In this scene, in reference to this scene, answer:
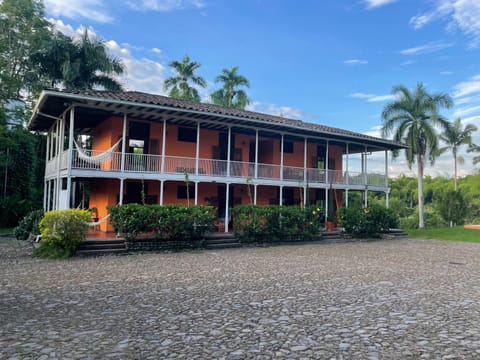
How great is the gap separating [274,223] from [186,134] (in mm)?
6664

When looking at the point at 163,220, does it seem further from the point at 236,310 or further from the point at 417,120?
the point at 417,120

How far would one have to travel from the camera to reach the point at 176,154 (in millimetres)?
18281

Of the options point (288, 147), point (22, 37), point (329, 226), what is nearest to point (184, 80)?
point (22, 37)

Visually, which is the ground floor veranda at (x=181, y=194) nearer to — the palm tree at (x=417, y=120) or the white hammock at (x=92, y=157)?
the white hammock at (x=92, y=157)

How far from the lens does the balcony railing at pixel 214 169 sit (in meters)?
15.2

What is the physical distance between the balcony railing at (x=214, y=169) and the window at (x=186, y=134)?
1.37m

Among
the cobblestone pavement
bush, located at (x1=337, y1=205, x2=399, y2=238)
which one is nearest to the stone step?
the cobblestone pavement

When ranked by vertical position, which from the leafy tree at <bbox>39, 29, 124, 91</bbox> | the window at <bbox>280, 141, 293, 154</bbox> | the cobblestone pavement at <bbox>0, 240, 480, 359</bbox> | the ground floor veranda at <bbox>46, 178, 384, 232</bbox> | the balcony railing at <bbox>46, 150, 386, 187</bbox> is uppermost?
the leafy tree at <bbox>39, 29, 124, 91</bbox>

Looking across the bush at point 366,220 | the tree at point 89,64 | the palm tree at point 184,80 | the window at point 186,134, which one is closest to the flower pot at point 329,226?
the bush at point 366,220

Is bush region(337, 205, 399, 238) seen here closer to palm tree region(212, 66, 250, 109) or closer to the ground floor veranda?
the ground floor veranda

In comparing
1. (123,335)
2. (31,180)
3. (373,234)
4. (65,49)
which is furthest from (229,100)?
(123,335)

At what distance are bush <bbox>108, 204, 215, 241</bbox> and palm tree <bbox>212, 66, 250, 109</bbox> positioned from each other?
84.9ft

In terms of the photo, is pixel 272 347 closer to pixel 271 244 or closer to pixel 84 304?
pixel 84 304

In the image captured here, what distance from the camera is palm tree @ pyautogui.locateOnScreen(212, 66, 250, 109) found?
38.5 m
